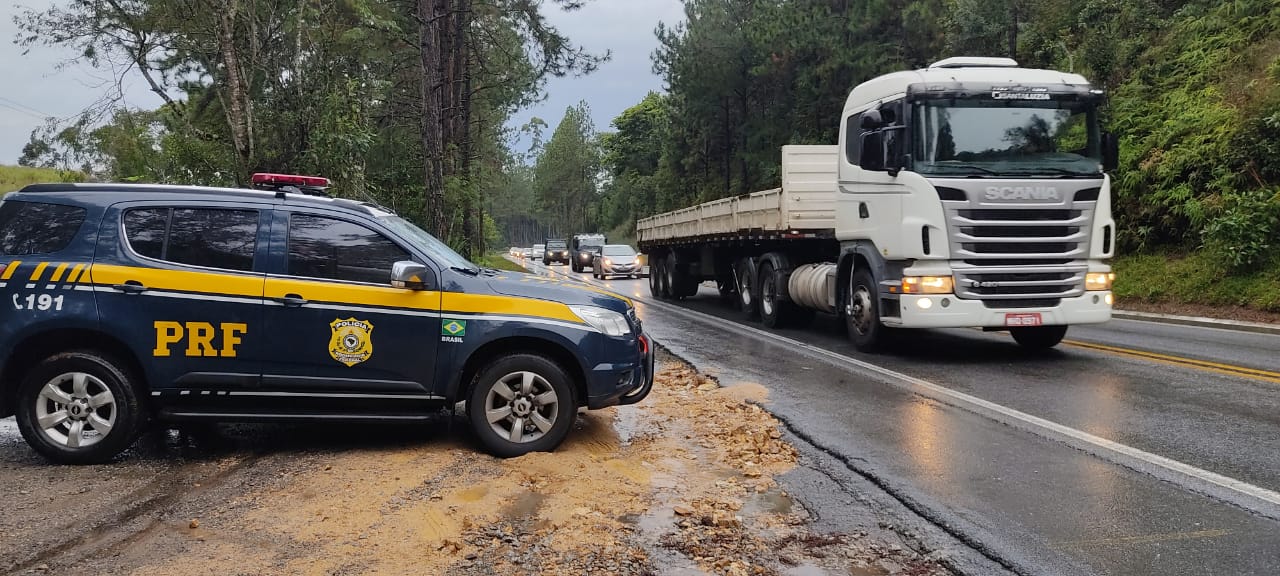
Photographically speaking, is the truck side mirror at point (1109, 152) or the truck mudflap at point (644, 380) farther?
the truck side mirror at point (1109, 152)

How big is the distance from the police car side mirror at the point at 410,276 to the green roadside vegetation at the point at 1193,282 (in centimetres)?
1501

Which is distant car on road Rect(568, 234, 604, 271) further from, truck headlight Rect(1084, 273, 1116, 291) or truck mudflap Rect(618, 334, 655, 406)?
truck mudflap Rect(618, 334, 655, 406)

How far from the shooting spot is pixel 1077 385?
810cm

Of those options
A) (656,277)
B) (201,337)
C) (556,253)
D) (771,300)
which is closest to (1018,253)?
(771,300)

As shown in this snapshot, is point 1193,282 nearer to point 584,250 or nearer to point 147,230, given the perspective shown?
point 147,230

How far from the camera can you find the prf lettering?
547 centimetres

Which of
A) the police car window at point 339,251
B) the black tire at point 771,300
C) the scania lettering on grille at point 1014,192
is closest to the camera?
the police car window at point 339,251

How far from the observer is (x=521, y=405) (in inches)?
222

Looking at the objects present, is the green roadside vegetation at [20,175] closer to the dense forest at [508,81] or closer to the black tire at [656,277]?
the dense forest at [508,81]

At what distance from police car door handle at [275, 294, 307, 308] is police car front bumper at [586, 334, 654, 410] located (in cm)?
192

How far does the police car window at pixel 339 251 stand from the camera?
18.6ft

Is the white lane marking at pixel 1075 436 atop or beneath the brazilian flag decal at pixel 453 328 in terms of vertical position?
beneath

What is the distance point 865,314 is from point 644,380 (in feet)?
17.3

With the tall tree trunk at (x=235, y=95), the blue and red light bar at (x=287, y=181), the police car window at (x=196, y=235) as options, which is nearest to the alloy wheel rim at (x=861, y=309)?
the blue and red light bar at (x=287, y=181)
